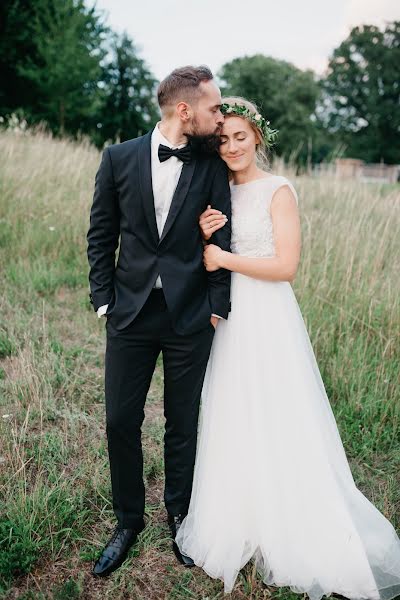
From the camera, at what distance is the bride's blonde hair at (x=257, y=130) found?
2.36 m

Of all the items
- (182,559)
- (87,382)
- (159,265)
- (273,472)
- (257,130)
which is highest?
(257,130)

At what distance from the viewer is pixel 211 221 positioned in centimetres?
226

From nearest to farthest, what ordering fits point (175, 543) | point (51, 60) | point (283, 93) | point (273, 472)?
1. point (273, 472)
2. point (175, 543)
3. point (51, 60)
4. point (283, 93)

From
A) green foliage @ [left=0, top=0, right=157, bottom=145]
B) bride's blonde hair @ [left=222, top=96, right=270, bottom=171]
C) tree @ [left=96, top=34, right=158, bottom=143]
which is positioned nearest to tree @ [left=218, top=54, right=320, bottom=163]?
tree @ [left=96, top=34, right=158, bottom=143]

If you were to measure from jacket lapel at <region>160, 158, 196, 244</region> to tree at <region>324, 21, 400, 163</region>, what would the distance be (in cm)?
4300

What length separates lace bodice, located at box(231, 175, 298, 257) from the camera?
7.79 ft

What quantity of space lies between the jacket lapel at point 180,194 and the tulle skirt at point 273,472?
473 mm

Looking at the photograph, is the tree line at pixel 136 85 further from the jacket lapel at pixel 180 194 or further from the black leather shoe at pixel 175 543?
the black leather shoe at pixel 175 543

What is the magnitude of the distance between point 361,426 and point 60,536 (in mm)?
2190

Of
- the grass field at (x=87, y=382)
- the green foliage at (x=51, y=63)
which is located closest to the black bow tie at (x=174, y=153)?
the grass field at (x=87, y=382)

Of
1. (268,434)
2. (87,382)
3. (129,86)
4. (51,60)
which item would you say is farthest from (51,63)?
(268,434)

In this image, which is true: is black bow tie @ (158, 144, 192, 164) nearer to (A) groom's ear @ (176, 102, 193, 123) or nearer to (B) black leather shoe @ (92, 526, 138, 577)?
(A) groom's ear @ (176, 102, 193, 123)

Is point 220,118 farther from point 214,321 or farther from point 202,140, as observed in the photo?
point 214,321

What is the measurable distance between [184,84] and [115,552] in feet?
7.53
